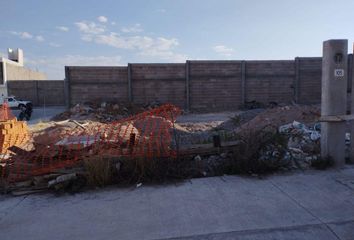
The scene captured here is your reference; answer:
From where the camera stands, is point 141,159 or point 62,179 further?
point 141,159

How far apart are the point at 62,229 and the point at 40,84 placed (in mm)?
39187

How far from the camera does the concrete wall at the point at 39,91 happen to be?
3931cm

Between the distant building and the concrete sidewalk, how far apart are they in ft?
121

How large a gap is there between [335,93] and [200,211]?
3274 mm

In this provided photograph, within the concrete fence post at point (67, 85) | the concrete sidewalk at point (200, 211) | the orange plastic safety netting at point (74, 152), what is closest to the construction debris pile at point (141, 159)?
the orange plastic safety netting at point (74, 152)

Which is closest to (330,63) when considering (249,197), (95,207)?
(249,197)

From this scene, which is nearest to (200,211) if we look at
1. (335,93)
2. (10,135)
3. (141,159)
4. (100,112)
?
(141,159)

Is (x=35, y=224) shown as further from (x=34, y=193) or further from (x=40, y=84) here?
(x=40, y=84)

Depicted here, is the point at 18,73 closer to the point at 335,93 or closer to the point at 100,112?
the point at 100,112

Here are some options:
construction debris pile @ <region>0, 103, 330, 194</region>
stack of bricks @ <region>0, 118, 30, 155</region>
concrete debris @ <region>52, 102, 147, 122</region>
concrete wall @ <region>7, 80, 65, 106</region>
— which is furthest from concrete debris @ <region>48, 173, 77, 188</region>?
concrete wall @ <region>7, 80, 65, 106</region>

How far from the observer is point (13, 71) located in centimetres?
4772

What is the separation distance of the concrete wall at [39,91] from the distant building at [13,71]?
1360 millimetres

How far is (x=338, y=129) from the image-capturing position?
5.84m

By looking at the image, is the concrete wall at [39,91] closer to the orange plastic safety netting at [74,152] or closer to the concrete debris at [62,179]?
the orange plastic safety netting at [74,152]
